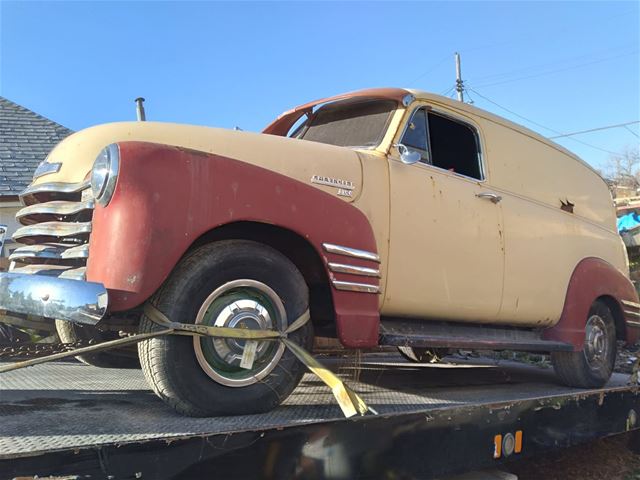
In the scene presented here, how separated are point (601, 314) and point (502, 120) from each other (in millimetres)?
1894

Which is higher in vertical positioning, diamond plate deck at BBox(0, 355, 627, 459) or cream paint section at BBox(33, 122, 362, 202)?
cream paint section at BBox(33, 122, 362, 202)

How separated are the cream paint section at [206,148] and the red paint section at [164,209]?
222 millimetres

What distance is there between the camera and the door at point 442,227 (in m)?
3.28

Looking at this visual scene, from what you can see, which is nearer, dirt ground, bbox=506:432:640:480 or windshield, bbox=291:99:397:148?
windshield, bbox=291:99:397:148

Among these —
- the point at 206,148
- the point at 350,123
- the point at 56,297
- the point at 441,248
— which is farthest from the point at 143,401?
the point at 350,123

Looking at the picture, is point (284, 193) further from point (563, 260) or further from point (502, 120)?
point (563, 260)

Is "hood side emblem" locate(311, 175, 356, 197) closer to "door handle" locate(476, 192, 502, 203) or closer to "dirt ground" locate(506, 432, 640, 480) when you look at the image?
"door handle" locate(476, 192, 502, 203)

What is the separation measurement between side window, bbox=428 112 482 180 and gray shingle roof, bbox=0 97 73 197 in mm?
6845

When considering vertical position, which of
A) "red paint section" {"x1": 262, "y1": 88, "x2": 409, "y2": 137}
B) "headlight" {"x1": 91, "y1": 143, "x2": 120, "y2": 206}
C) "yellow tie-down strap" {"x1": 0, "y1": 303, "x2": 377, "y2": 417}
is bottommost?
"yellow tie-down strap" {"x1": 0, "y1": 303, "x2": 377, "y2": 417}

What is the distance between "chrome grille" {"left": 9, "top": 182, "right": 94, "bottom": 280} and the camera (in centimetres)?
252

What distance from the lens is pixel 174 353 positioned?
225 cm

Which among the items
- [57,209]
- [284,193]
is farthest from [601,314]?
[57,209]

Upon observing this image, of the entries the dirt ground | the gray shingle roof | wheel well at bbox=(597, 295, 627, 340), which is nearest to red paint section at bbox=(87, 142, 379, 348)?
the dirt ground

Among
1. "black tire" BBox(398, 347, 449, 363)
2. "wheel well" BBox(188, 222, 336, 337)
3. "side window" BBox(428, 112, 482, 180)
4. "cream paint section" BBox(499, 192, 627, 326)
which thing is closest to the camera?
"wheel well" BBox(188, 222, 336, 337)
